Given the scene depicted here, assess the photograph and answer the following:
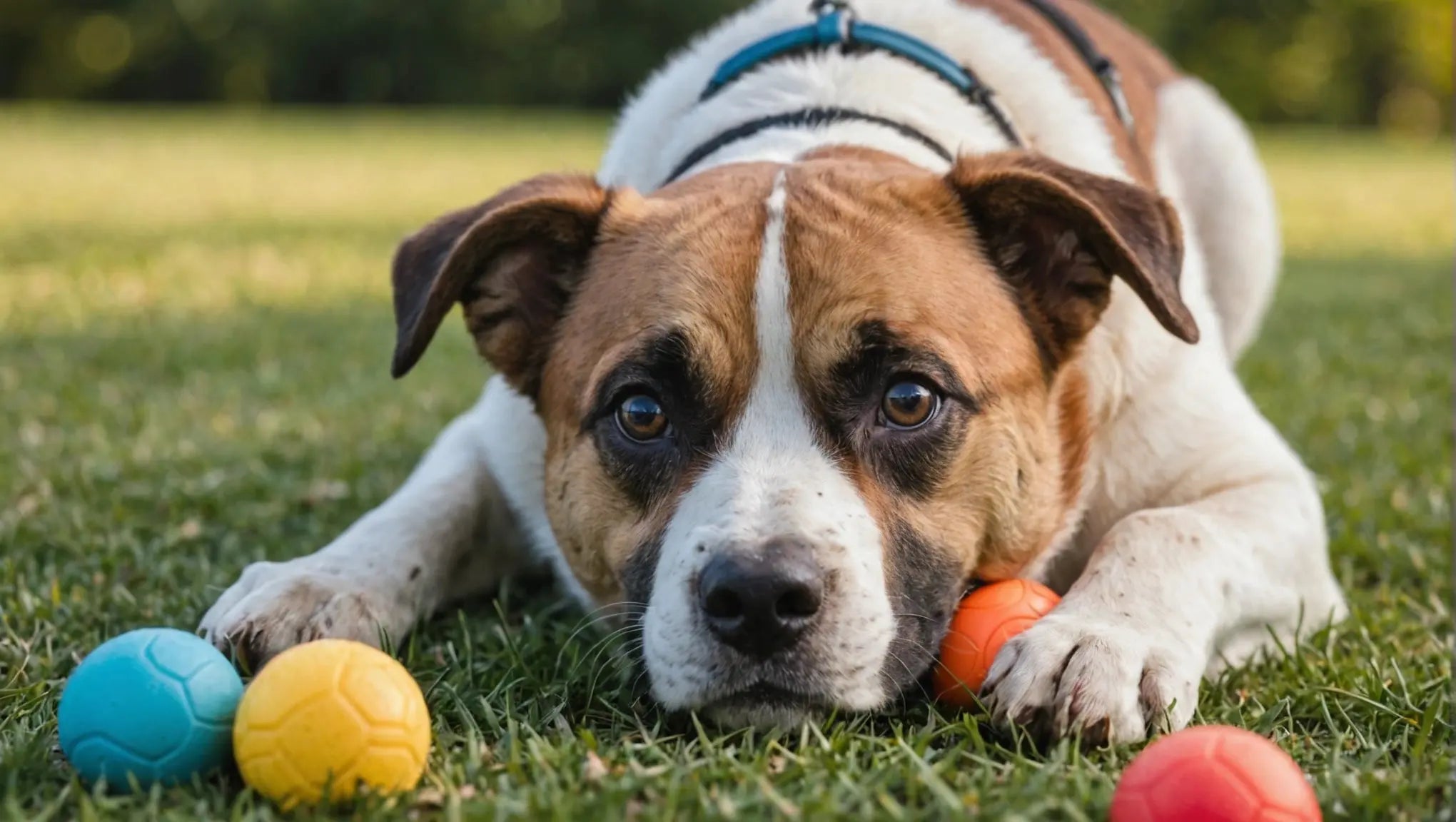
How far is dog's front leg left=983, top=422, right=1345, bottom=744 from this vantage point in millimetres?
2994

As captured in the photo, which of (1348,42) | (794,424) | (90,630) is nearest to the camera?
(794,424)

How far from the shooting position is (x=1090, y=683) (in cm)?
299

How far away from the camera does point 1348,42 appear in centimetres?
4712

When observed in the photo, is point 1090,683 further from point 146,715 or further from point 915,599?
point 146,715

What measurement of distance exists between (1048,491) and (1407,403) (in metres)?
3.60

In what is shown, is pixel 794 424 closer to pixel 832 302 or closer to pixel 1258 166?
pixel 832 302

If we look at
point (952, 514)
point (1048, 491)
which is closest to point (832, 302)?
point (952, 514)

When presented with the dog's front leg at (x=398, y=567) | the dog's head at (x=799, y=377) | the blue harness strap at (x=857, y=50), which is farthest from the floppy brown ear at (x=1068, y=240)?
the dog's front leg at (x=398, y=567)

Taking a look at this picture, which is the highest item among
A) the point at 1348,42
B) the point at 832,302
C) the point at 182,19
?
the point at 832,302

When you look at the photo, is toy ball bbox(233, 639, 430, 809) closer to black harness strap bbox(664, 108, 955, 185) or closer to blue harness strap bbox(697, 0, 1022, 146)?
black harness strap bbox(664, 108, 955, 185)

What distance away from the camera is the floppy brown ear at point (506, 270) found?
374 centimetres

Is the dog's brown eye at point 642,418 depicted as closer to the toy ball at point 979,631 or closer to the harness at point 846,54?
the toy ball at point 979,631

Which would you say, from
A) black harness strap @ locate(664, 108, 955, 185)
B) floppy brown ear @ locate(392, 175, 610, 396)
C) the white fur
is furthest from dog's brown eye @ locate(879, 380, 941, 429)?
the white fur

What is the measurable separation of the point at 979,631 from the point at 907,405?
1.79ft
